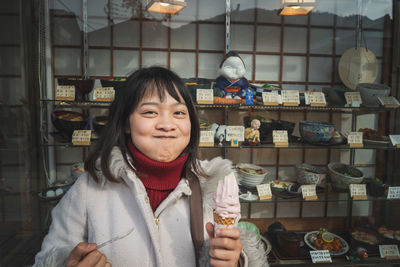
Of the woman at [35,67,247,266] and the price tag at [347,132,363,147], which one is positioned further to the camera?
the price tag at [347,132,363,147]

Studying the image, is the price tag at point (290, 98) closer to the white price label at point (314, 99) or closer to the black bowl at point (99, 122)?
the white price label at point (314, 99)

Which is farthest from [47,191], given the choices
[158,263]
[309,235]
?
[309,235]

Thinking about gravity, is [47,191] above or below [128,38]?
below

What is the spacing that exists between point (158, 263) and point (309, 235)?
2113mm

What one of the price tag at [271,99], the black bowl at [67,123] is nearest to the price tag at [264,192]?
the price tag at [271,99]

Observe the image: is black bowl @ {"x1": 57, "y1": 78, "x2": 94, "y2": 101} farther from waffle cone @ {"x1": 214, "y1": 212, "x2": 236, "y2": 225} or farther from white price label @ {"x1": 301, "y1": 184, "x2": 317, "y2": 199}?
white price label @ {"x1": 301, "y1": 184, "x2": 317, "y2": 199}

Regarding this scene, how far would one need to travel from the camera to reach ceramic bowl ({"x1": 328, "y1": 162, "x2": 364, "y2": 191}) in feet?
7.98

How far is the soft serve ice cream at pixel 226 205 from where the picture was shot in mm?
927

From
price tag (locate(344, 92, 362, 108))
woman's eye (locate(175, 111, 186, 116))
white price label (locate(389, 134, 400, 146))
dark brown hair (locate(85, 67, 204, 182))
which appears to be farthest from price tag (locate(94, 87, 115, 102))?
white price label (locate(389, 134, 400, 146))

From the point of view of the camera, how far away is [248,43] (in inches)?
107

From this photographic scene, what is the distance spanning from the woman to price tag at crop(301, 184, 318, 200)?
1.54 m

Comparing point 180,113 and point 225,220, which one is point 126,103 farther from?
point 225,220

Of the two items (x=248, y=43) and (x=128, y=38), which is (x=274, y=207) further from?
(x=128, y=38)

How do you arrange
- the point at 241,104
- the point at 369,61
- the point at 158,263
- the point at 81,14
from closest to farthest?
1. the point at 158,263
2. the point at 241,104
3. the point at 81,14
4. the point at 369,61
